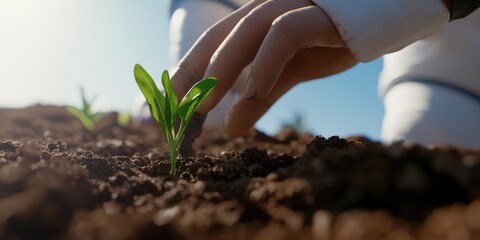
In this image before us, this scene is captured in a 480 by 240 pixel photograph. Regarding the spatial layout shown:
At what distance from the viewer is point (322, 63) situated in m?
1.62

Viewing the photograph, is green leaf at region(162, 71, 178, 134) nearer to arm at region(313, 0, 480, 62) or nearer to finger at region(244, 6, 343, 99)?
finger at region(244, 6, 343, 99)

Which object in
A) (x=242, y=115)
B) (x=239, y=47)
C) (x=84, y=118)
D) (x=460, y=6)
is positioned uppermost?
(x=239, y=47)

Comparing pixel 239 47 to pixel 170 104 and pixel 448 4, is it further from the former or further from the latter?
pixel 448 4

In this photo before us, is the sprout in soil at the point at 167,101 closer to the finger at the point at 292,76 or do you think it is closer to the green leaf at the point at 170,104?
the green leaf at the point at 170,104

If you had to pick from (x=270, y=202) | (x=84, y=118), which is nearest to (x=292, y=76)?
(x=270, y=202)

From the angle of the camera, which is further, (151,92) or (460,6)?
(460,6)

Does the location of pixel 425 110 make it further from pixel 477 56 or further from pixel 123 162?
pixel 123 162

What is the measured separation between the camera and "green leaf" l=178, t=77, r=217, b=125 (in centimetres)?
114

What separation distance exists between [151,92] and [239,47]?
0.24 m

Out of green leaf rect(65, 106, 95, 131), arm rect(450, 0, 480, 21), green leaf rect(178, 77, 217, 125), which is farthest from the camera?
green leaf rect(65, 106, 95, 131)

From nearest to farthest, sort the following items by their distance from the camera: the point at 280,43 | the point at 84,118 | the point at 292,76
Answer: the point at 280,43
the point at 292,76
the point at 84,118

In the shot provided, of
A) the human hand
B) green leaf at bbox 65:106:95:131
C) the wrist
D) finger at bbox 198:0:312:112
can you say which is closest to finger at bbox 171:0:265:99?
the human hand

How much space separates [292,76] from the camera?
5.33 ft

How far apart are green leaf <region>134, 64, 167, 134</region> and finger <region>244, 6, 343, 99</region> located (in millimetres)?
211
